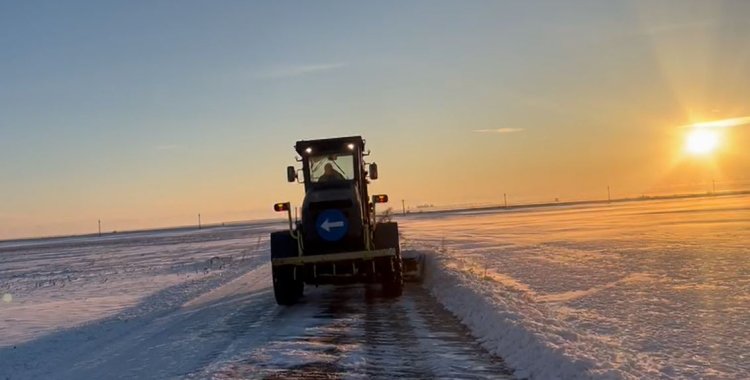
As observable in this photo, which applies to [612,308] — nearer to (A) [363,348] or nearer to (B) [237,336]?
(A) [363,348]

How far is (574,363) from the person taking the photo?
22.3 feet

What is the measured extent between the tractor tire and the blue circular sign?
3.52 ft

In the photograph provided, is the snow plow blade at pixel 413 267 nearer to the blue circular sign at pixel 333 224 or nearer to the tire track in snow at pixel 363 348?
→ the blue circular sign at pixel 333 224

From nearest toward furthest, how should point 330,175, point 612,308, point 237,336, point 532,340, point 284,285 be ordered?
point 532,340, point 237,336, point 612,308, point 284,285, point 330,175

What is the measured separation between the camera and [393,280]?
13.7m

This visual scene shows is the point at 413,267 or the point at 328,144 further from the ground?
the point at 328,144

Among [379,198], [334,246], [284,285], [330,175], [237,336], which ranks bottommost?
[237,336]

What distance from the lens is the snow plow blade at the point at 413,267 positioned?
17516mm

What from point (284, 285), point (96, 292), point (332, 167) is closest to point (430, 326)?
point (284, 285)

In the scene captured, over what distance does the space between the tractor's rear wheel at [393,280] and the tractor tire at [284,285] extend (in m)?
1.95

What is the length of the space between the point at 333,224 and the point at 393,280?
176cm

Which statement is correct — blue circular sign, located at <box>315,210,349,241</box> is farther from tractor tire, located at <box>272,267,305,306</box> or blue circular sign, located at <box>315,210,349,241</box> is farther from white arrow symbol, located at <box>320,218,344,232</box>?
tractor tire, located at <box>272,267,305,306</box>

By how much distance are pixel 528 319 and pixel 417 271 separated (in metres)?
9.01

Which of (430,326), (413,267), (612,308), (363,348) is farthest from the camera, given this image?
(413,267)
